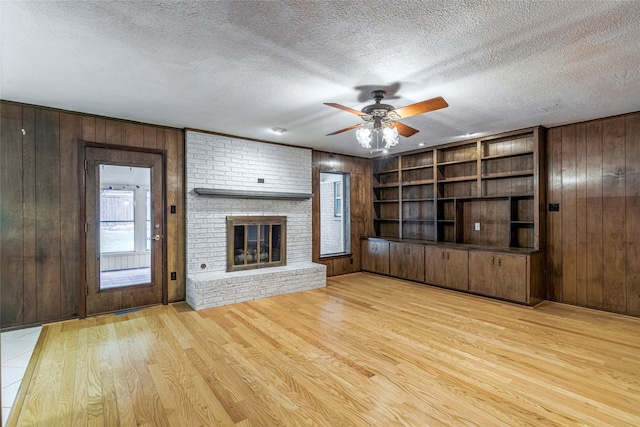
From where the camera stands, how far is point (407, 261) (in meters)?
5.98

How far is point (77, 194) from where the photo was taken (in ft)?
13.3

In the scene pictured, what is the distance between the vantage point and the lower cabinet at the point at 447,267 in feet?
17.0

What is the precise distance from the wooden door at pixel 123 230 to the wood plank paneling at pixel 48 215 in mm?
291

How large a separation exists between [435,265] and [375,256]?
1.33 meters

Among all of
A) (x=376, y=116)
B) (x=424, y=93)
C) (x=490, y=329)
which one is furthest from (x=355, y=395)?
(x=424, y=93)

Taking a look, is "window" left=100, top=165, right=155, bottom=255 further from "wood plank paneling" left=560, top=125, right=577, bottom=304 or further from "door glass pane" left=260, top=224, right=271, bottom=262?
"wood plank paneling" left=560, top=125, right=577, bottom=304

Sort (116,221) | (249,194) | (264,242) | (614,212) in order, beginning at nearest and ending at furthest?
1. (614,212)
2. (116,221)
3. (249,194)
4. (264,242)

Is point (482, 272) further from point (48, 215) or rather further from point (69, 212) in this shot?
point (48, 215)

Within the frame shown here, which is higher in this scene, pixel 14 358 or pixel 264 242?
pixel 264 242

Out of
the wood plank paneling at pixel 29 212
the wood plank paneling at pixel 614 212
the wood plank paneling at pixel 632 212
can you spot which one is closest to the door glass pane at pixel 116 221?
the wood plank paneling at pixel 29 212

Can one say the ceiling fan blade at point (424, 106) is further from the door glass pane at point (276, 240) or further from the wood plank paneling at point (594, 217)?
the door glass pane at point (276, 240)

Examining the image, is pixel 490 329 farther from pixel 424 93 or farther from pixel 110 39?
pixel 110 39

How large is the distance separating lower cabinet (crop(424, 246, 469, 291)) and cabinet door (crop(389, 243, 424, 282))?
0.12 m

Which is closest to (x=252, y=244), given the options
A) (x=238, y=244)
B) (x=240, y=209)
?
(x=238, y=244)
